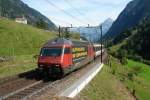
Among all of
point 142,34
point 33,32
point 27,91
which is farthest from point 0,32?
point 142,34

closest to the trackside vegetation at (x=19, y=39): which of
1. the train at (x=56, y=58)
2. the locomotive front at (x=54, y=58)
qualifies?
the train at (x=56, y=58)

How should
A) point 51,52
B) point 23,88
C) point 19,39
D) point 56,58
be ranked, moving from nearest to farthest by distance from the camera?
point 23,88 < point 56,58 < point 51,52 < point 19,39

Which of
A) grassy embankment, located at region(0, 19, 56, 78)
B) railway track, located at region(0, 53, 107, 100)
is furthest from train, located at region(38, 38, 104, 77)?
grassy embankment, located at region(0, 19, 56, 78)

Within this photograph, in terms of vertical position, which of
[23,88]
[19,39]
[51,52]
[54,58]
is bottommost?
[23,88]

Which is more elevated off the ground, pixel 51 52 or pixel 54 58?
pixel 51 52

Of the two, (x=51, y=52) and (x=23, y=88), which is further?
(x=51, y=52)

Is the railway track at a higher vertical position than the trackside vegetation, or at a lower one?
lower

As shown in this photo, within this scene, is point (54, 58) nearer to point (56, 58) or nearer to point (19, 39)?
point (56, 58)

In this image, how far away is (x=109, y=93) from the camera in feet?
104

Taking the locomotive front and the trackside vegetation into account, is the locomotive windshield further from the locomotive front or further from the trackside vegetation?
the trackside vegetation

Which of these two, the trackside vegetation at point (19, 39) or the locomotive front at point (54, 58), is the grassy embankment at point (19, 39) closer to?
the trackside vegetation at point (19, 39)

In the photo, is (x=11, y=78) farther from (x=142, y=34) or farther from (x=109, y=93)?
(x=142, y=34)

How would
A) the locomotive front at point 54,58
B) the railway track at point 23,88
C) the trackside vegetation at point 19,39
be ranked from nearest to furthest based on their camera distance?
the railway track at point 23,88, the locomotive front at point 54,58, the trackside vegetation at point 19,39

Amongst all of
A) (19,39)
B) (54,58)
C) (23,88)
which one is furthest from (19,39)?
(23,88)
